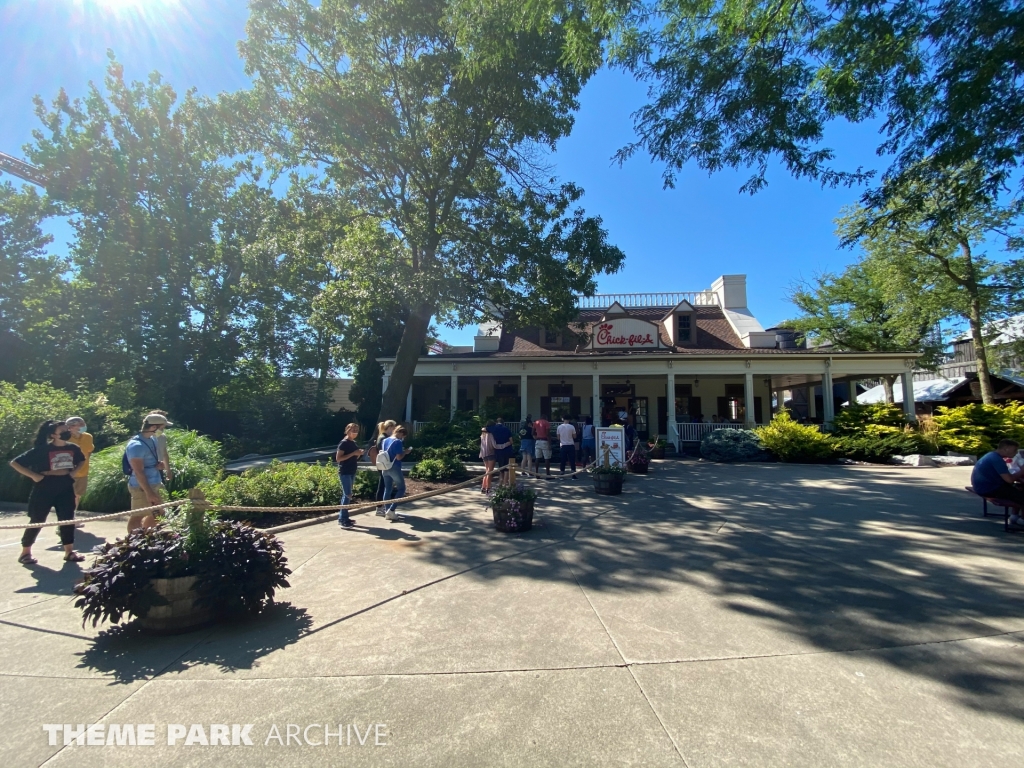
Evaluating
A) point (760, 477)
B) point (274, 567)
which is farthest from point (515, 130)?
point (274, 567)

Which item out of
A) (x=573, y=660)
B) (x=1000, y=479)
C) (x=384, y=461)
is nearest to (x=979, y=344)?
(x=1000, y=479)

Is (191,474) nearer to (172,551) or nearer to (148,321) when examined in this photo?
(172,551)

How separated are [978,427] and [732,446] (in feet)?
25.8

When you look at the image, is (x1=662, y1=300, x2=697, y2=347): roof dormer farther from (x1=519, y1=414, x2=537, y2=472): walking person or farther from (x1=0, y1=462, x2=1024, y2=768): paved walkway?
(x1=0, y1=462, x2=1024, y2=768): paved walkway

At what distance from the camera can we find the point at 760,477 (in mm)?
12992

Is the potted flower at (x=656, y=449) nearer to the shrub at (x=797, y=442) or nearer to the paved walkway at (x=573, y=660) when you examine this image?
the shrub at (x=797, y=442)

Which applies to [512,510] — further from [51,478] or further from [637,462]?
[637,462]

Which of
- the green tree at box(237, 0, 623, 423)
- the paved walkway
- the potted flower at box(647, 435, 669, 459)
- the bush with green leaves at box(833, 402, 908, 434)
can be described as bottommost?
the paved walkway

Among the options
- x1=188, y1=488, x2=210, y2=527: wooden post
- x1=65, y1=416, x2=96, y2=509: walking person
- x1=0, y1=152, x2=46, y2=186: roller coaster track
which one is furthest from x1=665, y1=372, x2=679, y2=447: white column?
x1=0, y1=152, x2=46, y2=186: roller coaster track

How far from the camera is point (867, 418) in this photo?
18.1 metres

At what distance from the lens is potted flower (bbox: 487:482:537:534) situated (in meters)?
6.93

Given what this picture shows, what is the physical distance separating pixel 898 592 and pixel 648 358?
15.4 m

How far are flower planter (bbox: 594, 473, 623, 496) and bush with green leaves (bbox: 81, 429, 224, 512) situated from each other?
756 cm

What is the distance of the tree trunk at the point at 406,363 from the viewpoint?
1427 centimetres
